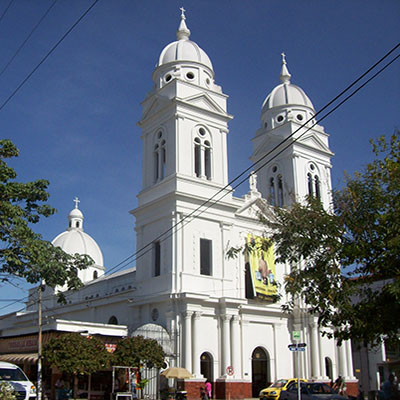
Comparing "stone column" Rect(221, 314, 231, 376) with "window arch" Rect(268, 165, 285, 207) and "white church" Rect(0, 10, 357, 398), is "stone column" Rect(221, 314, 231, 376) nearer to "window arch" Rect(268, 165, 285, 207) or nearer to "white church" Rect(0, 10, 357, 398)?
"white church" Rect(0, 10, 357, 398)

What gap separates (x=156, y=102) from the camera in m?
43.7

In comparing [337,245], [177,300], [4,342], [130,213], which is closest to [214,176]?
[130,213]

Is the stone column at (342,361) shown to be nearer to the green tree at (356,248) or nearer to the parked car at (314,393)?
the parked car at (314,393)

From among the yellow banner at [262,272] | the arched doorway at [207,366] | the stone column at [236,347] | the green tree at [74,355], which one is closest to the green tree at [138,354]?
the green tree at [74,355]

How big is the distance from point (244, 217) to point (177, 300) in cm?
987

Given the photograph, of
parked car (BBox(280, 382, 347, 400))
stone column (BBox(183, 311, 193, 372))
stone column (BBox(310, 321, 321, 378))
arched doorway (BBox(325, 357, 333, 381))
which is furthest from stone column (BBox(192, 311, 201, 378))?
arched doorway (BBox(325, 357, 333, 381))

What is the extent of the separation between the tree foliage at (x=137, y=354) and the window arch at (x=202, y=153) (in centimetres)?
1500

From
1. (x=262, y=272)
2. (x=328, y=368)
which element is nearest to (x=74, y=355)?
A: (x=262, y=272)

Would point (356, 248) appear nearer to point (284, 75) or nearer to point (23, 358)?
point (23, 358)

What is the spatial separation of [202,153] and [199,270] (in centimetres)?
933

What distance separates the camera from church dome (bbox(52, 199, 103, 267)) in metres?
67.2

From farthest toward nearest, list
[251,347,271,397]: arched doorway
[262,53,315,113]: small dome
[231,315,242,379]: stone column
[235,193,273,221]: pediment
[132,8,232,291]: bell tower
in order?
[262,53,315,113]: small dome, [235,193,273,221]: pediment, [251,347,271,397]: arched doorway, [132,8,232,291]: bell tower, [231,315,242,379]: stone column

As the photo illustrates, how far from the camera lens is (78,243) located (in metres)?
68.0

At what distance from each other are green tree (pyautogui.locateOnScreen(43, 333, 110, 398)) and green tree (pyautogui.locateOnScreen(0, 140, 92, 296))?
5663 millimetres
